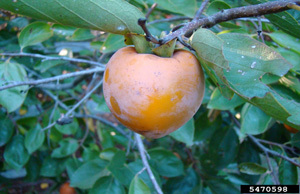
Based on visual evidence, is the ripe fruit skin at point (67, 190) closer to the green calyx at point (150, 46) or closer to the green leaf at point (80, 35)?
the green leaf at point (80, 35)

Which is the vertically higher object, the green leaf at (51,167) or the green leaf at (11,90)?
the green leaf at (11,90)

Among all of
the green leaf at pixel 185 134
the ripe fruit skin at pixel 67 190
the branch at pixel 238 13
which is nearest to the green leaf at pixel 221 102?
the green leaf at pixel 185 134

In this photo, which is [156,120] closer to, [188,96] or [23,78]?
[188,96]

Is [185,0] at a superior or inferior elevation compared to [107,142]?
superior

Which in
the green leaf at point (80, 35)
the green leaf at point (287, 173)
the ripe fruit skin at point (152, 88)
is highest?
the ripe fruit skin at point (152, 88)

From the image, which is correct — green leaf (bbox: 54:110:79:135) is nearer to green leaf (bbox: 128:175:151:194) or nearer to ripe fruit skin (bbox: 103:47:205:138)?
green leaf (bbox: 128:175:151:194)

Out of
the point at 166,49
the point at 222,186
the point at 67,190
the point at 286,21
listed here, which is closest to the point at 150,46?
the point at 166,49

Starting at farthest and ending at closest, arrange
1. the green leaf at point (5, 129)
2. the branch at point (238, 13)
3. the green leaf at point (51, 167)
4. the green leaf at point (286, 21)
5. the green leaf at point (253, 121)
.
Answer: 1. the green leaf at point (51, 167)
2. the green leaf at point (5, 129)
3. the green leaf at point (253, 121)
4. the green leaf at point (286, 21)
5. the branch at point (238, 13)

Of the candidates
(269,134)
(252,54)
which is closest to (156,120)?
(252,54)
